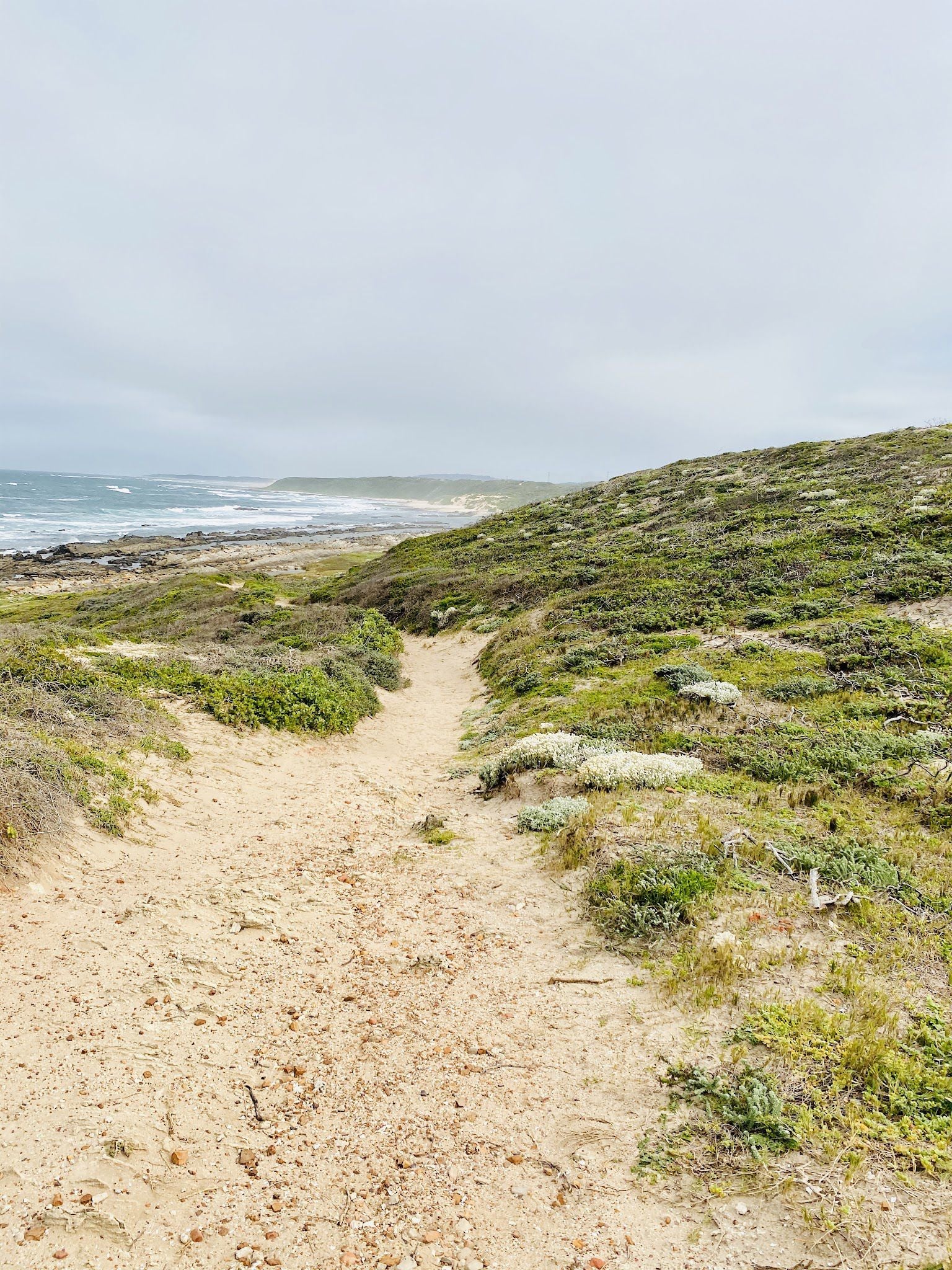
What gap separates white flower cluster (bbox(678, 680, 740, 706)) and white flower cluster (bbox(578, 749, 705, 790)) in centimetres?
245

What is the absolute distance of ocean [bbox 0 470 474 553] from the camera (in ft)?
281

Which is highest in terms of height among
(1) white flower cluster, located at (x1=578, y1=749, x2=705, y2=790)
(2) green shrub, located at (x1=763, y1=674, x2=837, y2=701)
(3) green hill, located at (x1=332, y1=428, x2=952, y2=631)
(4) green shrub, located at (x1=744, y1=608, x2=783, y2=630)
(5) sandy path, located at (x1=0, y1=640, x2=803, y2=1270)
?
(3) green hill, located at (x1=332, y1=428, x2=952, y2=631)

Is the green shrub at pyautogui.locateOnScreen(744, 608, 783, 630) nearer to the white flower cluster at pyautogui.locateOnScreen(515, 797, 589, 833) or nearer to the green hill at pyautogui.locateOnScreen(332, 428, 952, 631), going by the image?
the green hill at pyautogui.locateOnScreen(332, 428, 952, 631)

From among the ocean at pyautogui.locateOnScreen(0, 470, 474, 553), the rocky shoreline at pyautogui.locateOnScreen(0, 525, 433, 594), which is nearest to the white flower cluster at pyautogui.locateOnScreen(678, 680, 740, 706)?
the rocky shoreline at pyautogui.locateOnScreen(0, 525, 433, 594)

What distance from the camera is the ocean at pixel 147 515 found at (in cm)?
8562

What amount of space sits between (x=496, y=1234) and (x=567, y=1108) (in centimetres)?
99

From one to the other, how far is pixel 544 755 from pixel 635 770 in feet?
6.08

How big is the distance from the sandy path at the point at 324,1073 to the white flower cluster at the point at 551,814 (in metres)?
0.61

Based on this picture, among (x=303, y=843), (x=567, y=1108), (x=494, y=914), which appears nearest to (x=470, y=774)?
(x=303, y=843)

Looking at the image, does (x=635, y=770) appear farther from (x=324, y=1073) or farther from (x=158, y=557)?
(x=158, y=557)

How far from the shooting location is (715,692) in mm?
12164

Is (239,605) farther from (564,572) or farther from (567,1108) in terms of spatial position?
(567,1108)

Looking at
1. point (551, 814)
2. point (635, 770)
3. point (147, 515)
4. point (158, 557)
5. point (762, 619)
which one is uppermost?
point (147, 515)

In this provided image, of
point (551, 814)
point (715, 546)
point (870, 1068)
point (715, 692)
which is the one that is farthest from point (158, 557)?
point (870, 1068)
